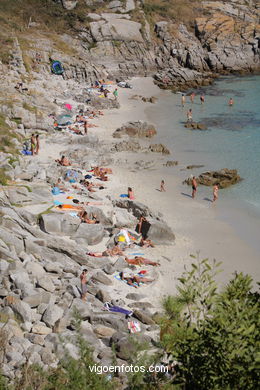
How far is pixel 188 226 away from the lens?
20.3 metres

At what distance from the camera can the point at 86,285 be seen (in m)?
13.7

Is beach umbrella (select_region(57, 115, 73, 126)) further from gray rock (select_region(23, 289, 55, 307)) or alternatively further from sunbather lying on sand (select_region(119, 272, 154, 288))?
gray rock (select_region(23, 289, 55, 307))

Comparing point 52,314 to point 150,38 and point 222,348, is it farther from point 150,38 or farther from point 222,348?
point 150,38

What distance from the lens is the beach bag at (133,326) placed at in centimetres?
1191

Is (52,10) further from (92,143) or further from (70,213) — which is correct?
(70,213)

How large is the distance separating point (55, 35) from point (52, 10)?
24.5 ft

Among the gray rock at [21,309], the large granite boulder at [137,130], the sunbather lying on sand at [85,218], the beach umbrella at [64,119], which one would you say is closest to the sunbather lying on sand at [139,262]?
the sunbather lying on sand at [85,218]

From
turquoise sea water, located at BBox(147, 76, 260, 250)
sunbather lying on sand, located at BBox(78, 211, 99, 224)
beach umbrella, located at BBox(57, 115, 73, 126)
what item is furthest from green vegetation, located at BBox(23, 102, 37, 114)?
sunbather lying on sand, located at BBox(78, 211, 99, 224)

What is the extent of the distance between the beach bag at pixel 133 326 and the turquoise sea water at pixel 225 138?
28.2ft

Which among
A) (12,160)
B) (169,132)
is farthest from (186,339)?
(169,132)

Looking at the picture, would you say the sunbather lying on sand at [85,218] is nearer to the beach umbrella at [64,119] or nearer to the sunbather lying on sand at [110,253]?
the sunbather lying on sand at [110,253]

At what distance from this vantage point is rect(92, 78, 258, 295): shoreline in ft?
56.2

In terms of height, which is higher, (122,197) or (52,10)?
(52,10)

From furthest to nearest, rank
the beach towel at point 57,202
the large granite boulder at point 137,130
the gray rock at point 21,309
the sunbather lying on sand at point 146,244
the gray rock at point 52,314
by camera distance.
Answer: the large granite boulder at point 137,130 → the beach towel at point 57,202 → the sunbather lying on sand at point 146,244 → the gray rock at point 52,314 → the gray rock at point 21,309
